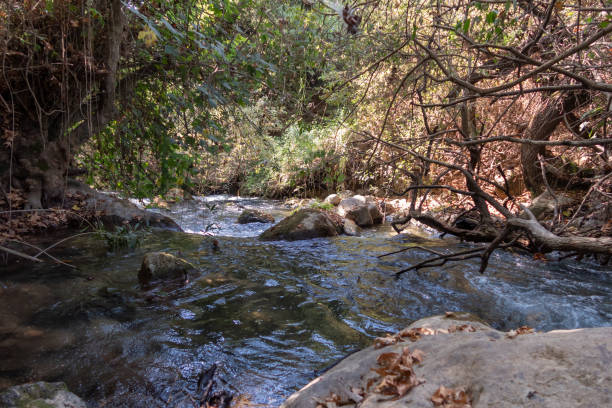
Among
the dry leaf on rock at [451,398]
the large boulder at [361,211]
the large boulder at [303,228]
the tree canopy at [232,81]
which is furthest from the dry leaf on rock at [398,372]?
the large boulder at [361,211]

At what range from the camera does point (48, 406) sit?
84.1 inches

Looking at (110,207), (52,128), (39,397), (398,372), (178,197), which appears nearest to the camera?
(398,372)

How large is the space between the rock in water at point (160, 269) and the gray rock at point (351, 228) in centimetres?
470

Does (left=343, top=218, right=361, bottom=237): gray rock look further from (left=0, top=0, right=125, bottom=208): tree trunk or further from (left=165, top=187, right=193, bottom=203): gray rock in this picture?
(left=0, top=0, right=125, bottom=208): tree trunk

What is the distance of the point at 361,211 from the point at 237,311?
6547 mm

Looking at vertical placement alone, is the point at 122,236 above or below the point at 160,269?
above

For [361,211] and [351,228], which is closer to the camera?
[351,228]

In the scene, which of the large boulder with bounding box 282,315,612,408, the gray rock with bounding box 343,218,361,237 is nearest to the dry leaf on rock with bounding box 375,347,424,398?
the large boulder with bounding box 282,315,612,408

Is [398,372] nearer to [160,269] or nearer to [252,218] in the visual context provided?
[160,269]

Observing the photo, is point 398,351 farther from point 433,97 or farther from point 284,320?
point 433,97

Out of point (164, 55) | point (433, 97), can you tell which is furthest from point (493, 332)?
point (433, 97)

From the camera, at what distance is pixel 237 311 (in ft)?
13.8

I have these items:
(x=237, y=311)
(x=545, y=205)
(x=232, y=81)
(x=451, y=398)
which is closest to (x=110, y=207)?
(x=237, y=311)

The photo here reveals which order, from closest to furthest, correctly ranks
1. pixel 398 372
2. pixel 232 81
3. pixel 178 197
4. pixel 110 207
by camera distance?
pixel 398 372 → pixel 232 81 → pixel 178 197 → pixel 110 207
